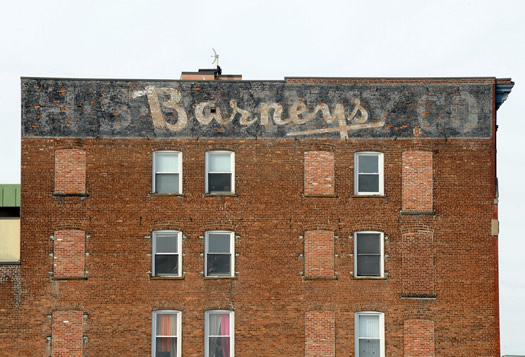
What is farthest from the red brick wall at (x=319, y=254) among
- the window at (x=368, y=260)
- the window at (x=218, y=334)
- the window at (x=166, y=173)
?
the window at (x=166, y=173)

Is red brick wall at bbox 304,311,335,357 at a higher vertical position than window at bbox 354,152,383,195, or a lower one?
lower

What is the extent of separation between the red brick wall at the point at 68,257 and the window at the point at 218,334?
4.99m

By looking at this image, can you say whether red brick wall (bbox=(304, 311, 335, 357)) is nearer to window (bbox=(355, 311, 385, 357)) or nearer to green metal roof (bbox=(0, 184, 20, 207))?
window (bbox=(355, 311, 385, 357))

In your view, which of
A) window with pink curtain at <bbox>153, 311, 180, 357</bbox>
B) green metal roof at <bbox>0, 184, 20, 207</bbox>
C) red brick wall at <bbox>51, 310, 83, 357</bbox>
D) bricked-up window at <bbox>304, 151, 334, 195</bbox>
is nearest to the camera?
red brick wall at <bbox>51, 310, 83, 357</bbox>

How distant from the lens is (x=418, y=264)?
34406 millimetres

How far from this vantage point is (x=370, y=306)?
34.2 m

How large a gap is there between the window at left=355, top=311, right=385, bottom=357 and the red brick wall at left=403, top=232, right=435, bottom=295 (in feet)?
4.84

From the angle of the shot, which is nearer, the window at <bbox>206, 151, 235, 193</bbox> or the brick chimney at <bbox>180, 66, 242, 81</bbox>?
the window at <bbox>206, 151, 235, 193</bbox>

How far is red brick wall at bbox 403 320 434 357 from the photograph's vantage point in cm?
3406

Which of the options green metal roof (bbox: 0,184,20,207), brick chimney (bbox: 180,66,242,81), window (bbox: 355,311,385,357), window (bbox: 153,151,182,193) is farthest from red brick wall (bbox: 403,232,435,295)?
green metal roof (bbox: 0,184,20,207)

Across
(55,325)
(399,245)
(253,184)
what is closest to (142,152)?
(253,184)

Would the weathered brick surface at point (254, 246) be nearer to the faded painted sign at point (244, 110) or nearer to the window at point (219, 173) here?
the window at point (219, 173)

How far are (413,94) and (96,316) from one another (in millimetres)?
14294

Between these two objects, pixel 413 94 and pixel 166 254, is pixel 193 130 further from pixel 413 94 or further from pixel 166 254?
pixel 413 94
